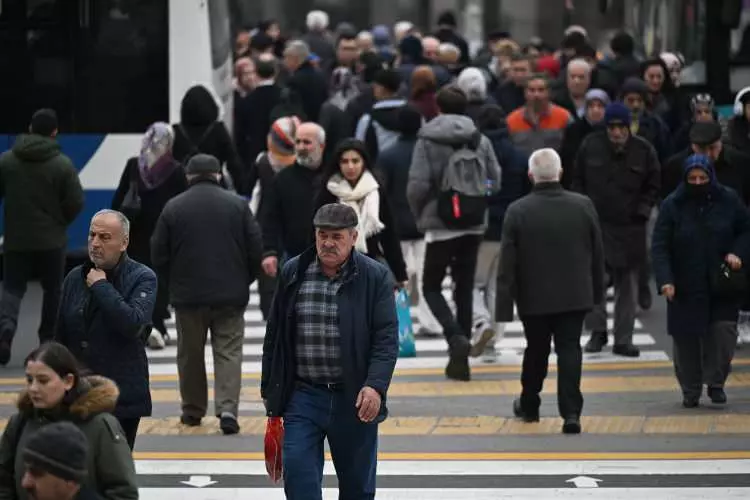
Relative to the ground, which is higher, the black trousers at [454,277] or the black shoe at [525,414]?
the black trousers at [454,277]

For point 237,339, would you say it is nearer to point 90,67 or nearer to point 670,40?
point 90,67

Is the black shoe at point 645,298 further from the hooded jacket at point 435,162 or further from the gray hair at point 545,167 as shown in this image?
the gray hair at point 545,167

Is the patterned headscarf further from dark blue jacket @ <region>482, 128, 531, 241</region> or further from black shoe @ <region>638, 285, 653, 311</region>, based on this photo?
black shoe @ <region>638, 285, 653, 311</region>

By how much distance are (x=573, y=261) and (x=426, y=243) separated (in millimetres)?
2569

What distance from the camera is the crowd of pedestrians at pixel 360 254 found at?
8.88 metres

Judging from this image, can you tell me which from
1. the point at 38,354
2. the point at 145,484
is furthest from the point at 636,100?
the point at 38,354

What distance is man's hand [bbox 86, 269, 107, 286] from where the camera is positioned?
30.5 feet

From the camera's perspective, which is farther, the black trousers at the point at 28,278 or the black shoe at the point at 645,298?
the black shoe at the point at 645,298

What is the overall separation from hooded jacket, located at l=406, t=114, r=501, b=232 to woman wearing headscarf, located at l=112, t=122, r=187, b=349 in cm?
169

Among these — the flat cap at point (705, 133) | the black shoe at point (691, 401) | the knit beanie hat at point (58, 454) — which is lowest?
the black shoe at point (691, 401)

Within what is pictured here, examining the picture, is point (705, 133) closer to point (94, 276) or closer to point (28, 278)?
point (28, 278)

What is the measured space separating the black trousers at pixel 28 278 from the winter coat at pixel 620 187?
3852 mm

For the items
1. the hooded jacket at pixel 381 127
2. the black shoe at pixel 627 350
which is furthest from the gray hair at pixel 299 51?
the black shoe at pixel 627 350

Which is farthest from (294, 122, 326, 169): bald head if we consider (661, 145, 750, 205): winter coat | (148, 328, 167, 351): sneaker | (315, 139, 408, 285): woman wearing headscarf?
(661, 145, 750, 205): winter coat
